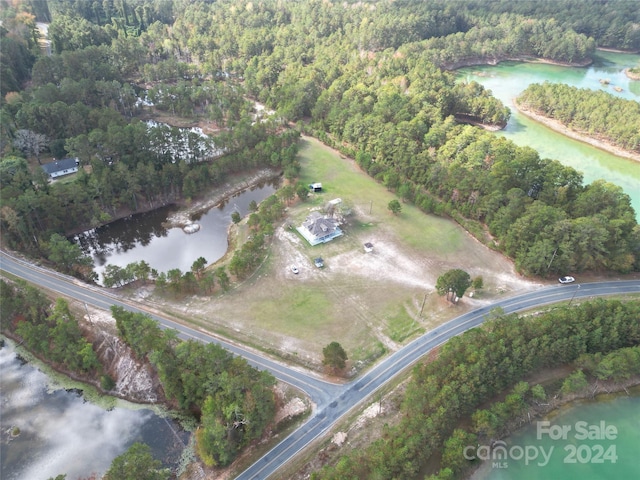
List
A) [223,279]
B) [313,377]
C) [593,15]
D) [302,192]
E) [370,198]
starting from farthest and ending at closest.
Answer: [593,15] → [370,198] → [302,192] → [223,279] → [313,377]

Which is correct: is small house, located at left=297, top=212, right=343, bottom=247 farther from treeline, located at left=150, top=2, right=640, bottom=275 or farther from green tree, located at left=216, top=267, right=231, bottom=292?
treeline, located at left=150, top=2, right=640, bottom=275

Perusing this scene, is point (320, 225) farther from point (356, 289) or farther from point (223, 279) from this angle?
point (223, 279)

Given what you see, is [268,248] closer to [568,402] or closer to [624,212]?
[568,402]

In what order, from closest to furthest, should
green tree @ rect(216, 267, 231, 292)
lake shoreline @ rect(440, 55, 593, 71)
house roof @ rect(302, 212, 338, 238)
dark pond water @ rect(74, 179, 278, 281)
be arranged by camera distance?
green tree @ rect(216, 267, 231, 292) < dark pond water @ rect(74, 179, 278, 281) < house roof @ rect(302, 212, 338, 238) < lake shoreline @ rect(440, 55, 593, 71)

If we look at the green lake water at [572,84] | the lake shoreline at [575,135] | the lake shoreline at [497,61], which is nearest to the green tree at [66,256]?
the green lake water at [572,84]

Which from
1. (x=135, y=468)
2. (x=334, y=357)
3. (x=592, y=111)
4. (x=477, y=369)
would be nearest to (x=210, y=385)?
(x=135, y=468)

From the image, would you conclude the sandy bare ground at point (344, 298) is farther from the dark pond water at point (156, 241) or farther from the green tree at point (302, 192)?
the dark pond water at point (156, 241)

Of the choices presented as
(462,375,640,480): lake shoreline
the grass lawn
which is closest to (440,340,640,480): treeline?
(462,375,640,480): lake shoreline
